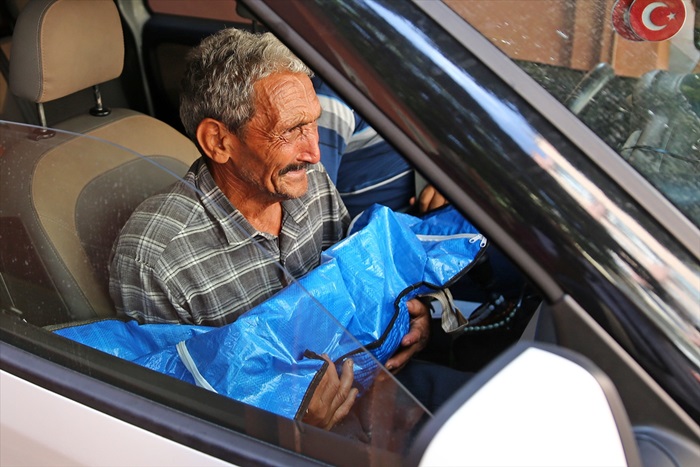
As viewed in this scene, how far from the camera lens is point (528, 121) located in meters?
0.88

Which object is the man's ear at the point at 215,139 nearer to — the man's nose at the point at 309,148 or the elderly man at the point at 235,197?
the elderly man at the point at 235,197

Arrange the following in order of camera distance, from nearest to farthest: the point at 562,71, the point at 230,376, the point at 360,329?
the point at 562,71 < the point at 230,376 < the point at 360,329

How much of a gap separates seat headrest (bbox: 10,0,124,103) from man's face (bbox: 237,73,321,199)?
586 millimetres

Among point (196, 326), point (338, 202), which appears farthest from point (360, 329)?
point (338, 202)

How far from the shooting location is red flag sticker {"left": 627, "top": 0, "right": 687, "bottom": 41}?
116 centimetres

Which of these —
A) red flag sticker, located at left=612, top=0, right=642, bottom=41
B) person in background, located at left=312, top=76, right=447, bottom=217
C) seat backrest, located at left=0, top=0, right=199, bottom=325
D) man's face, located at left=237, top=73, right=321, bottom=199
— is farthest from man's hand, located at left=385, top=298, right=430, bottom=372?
red flag sticker, located at left=612, top=0, right=642, bottom=41

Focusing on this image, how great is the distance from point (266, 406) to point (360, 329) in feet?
1.90

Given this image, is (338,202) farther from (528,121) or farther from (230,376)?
(528,121)

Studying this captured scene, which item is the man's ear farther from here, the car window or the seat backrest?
the car window

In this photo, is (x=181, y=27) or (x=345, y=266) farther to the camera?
(x=181, y=27)

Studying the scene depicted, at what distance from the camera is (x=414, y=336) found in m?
1.84

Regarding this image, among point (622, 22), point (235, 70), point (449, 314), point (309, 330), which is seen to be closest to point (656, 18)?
point (622, 22)

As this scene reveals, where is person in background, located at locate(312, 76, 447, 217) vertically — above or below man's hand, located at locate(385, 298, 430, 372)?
below

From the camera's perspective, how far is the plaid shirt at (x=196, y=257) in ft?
4.85
